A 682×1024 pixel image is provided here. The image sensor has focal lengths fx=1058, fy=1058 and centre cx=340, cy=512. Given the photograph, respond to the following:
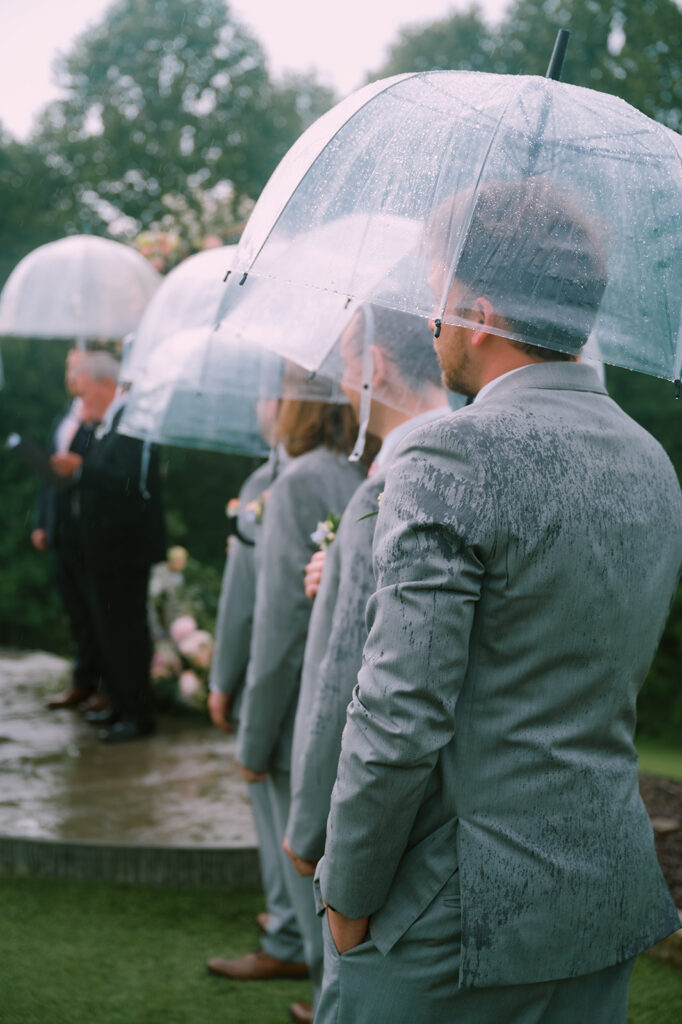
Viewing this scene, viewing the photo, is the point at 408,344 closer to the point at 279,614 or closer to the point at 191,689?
the point at 279,614

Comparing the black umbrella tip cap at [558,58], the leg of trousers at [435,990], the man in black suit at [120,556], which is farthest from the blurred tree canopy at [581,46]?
the leg of trousers at [435,990]

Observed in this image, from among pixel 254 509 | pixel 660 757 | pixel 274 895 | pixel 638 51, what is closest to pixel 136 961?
pixel 274 895

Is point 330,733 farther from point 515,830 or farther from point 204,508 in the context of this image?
point 204,508

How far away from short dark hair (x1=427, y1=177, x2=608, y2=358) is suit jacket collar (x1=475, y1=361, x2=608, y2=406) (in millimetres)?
38

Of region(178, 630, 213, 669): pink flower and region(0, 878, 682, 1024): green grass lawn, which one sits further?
region(178, 630, 213, 669): pink flower

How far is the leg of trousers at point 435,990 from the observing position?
1.65 meters

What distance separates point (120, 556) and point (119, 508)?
299mm

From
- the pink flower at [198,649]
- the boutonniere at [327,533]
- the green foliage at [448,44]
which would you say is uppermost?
the green foliage at [448,44]

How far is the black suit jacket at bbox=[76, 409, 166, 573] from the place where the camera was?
6.29 meters

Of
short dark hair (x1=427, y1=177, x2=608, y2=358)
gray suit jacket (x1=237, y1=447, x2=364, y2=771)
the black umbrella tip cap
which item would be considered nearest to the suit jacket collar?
short dark hair (x1=427, y1=177, x2=608, y2=358)

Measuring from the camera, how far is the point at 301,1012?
11.4 feet

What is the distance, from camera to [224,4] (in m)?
24.0

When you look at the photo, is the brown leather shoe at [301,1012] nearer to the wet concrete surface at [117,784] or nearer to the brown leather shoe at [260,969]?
the brown leather shoe at [260,969]

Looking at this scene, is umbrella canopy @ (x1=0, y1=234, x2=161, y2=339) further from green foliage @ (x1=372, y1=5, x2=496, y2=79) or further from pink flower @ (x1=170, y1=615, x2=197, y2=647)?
green foliage @ (x1=372, y1=5, x2=496, y2=79)
